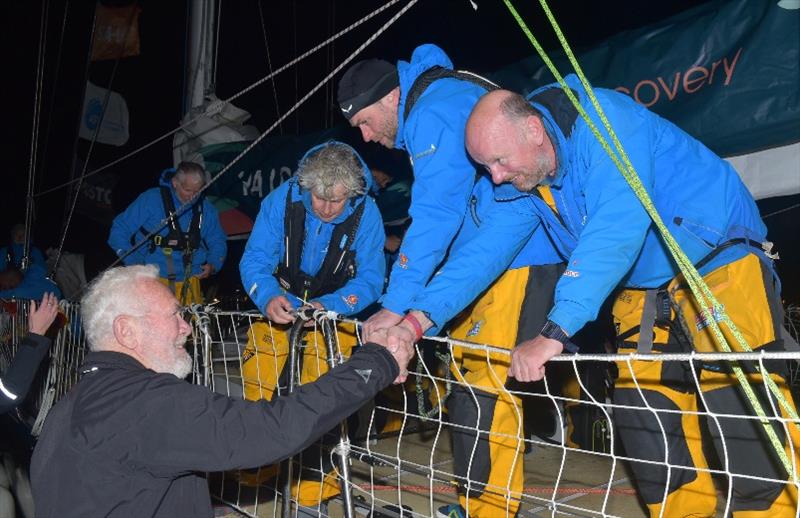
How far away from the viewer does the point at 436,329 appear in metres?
2.96

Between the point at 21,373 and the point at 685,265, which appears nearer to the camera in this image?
the point at 685,265

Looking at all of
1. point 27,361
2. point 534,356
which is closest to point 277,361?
point 27,361

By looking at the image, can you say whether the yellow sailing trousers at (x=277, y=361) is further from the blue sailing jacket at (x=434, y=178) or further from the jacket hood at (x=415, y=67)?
the jacket hood at (x=415, y=67)

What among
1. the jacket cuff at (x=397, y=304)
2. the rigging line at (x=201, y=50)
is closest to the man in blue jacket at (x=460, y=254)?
the jacket cuff at (x=397, y=304)

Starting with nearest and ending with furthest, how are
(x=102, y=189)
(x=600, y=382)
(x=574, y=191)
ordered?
(x=574, y=191), (x=600, y=382), (x=102, y=189)

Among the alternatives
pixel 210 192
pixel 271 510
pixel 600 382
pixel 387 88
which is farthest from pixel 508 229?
pixel 210 192

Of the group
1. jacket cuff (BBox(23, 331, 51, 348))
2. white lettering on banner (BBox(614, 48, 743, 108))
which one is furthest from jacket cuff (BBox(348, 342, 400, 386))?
white lettering on banner (BBox(614, 48, 743, 108))

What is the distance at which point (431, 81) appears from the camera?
322 cm

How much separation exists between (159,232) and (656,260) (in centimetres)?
464

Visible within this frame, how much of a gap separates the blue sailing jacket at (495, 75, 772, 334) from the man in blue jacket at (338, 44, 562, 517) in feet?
1.16

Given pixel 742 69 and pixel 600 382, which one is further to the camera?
pixel 600 382

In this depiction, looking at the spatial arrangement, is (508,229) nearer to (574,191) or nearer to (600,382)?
(574,191)

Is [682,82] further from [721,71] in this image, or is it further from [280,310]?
[280,310]

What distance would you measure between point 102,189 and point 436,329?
342 inches
